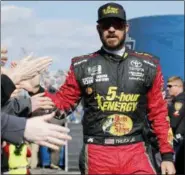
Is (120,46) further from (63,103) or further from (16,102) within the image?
(16,102)

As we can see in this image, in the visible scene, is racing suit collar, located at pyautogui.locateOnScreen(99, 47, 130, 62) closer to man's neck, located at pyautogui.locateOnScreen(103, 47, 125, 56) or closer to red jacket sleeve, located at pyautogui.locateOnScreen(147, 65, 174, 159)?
man's neck, located at pyautogui.locateOnScreen(103, 47, 125, 56)

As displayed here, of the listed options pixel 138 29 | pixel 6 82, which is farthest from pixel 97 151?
pixel 138 29

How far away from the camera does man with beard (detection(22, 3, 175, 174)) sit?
22.4 feet

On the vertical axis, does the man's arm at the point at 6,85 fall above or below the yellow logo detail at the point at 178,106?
above

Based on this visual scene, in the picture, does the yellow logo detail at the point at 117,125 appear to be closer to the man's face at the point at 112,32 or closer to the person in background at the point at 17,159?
the man's face at the point at 112,32

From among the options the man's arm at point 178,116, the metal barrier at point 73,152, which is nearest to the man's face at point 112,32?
the man's arm at point 178,116

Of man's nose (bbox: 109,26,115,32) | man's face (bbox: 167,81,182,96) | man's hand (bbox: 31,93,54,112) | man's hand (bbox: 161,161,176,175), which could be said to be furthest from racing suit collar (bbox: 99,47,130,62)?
man's face (bbox: 167,81,182,96)

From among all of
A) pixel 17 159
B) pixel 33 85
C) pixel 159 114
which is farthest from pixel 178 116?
pixel 33 85

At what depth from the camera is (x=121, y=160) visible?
673cm

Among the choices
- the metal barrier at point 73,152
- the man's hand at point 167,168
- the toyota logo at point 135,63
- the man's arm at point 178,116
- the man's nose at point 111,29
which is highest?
the man's nose at point 111,29

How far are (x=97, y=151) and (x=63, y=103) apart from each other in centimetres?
60

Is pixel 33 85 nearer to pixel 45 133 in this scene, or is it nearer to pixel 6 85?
pixel 6 85

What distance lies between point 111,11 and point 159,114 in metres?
1.07

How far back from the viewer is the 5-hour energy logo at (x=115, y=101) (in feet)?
22.4
